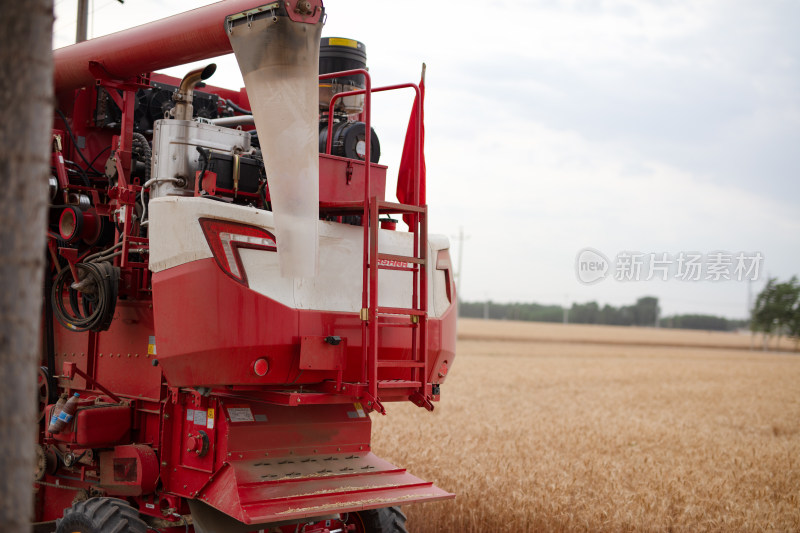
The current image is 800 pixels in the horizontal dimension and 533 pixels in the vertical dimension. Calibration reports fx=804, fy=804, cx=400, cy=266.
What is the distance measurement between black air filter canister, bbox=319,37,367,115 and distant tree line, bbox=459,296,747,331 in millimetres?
87775

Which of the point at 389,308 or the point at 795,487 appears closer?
the point at 389,308

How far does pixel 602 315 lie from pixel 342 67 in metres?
95.8

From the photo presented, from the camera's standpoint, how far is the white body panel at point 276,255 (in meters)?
4.90

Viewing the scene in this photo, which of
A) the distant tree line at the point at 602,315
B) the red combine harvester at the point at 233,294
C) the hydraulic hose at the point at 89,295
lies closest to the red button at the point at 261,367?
the red combine harvester at the point at 233,294

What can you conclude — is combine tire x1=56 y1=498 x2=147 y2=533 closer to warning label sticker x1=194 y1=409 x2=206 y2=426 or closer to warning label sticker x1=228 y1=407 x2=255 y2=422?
warning label sticker x1=194 y1=409 x2=206 y2=426

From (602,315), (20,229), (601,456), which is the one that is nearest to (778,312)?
(602,315)

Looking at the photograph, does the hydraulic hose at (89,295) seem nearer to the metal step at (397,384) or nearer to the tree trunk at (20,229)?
the metal step at (397,384)

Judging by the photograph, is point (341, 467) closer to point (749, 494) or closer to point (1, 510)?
point (1, 510)

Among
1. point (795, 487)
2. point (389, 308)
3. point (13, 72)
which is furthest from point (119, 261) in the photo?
point (795, 487)

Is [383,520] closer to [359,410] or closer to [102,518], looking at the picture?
[359,410]

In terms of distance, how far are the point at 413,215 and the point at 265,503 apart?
86.2 inches

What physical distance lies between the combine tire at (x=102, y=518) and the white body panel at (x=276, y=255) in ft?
5.37

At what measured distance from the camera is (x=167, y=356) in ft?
16.5

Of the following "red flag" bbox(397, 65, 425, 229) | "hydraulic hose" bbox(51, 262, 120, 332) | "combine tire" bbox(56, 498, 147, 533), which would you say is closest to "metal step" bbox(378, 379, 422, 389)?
"red flag" bbox(397, 65, 425, 229)
